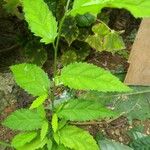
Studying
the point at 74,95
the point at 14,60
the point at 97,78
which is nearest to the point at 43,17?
the point at 97,78

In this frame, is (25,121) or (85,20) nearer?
(25,121)

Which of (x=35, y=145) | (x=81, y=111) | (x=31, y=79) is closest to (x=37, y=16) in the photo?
(x=31, y=79)

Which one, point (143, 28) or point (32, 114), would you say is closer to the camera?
point (32, 114)

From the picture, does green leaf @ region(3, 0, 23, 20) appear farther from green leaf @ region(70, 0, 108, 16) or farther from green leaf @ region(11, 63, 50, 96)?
green leaf @ region(70, 0, 108, 16)

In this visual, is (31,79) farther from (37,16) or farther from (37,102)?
(37,16)

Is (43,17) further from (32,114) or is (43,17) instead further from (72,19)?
(72,19)

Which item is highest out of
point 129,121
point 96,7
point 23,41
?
point 96,7
